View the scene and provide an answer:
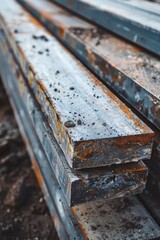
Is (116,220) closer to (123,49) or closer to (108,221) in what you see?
(108,221)

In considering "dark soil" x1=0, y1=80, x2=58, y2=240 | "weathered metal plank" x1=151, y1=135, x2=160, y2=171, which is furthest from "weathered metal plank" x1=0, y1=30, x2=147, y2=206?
"dark soil" x1=0, y1=80, x2=58, y2=240

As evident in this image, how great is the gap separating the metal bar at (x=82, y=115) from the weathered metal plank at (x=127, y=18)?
38 cm

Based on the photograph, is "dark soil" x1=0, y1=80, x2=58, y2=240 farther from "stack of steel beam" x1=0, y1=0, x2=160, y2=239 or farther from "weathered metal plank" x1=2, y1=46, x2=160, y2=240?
"weathered metal plank" x1=2, y1=46, x2=160, y2=240

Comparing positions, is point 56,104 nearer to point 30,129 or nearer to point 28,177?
point 30,129

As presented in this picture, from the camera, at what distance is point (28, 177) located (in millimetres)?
2682

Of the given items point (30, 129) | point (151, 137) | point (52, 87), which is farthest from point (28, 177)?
point (151, 137)

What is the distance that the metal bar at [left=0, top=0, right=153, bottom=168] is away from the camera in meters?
1.31

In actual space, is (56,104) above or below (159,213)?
above

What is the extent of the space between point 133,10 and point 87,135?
1.44 m

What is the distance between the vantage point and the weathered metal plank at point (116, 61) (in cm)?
160

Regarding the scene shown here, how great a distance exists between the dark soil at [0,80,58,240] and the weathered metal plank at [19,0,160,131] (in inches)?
37.7

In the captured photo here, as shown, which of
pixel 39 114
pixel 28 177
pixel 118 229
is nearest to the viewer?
pixel 118 229

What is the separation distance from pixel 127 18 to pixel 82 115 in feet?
3.16

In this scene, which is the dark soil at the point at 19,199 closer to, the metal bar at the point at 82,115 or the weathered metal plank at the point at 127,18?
the metal bar at the point at 82,115
